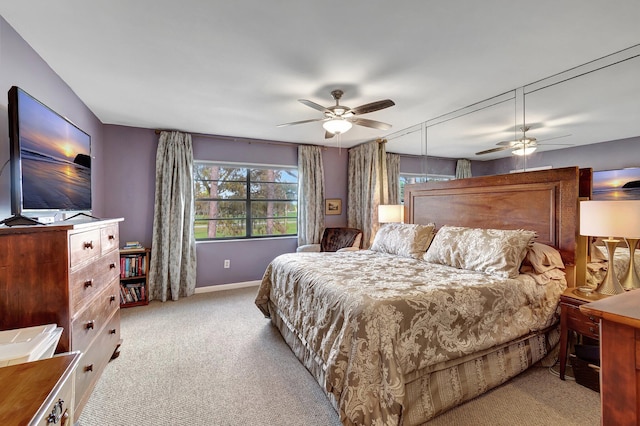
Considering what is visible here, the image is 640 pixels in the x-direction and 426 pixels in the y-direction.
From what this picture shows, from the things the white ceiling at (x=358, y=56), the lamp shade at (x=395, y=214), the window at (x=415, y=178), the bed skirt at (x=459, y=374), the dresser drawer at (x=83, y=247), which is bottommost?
the bed skirt at (x=459, y=374)

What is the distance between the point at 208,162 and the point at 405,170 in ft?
10.0

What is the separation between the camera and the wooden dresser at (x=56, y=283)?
4.35ft

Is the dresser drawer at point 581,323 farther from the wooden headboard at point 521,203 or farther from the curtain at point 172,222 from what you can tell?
the curtain at point 172,222

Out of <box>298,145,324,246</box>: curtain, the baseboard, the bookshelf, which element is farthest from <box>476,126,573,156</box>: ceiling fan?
the bookshelf

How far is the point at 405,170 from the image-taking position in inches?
165

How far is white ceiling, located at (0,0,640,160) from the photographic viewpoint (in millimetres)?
1599

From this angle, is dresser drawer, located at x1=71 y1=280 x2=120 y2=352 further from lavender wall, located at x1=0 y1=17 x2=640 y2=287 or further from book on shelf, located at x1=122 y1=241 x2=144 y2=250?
book on shelf, located at x1=122 y1=241 x2=144 y2=250

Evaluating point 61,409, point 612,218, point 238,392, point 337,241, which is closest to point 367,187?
point 337,241

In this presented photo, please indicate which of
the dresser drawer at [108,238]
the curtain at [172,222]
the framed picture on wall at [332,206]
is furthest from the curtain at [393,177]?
the dresser drawer at [108,238]

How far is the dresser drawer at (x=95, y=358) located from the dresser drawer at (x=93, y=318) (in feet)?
0.20

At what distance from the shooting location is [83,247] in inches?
64.9

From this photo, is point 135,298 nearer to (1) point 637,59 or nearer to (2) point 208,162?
(2) point 208,162

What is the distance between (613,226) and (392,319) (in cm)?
159

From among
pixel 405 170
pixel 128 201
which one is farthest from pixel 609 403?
pixel 128 201
